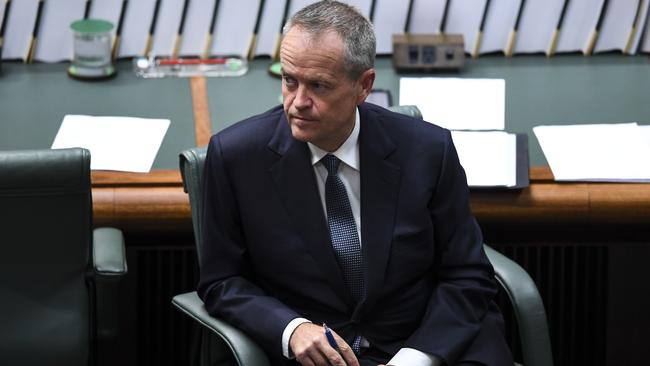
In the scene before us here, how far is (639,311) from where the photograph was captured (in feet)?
12.9

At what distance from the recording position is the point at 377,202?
2826mm

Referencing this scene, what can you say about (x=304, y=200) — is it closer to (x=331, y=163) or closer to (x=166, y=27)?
(x=331, y=163)

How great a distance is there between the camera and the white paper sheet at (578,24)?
13.3ft

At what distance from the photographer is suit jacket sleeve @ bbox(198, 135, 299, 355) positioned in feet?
9.05

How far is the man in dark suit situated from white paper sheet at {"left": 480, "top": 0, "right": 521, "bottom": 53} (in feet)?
4.09

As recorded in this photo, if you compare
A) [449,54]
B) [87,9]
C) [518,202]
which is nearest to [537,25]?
[449,54]

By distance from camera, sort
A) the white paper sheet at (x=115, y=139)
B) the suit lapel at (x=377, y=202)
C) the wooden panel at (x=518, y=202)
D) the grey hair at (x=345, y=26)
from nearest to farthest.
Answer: the grey hair at (x=345, y=26) → the suit lapel at (x=377, y=202) → the wooden panel at (x=518, y=202) → the white paper sheet at (x=115, y=139)

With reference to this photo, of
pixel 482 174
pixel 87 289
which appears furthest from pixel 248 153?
pixel 482 174

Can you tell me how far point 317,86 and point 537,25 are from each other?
5.21 feet

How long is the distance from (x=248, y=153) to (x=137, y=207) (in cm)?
56

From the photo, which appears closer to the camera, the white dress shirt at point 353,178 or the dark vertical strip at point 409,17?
the white dress shirt at point 353,178

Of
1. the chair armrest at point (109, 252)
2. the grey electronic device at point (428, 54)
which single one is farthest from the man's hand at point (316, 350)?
the grey electronic device at point (428, 54)

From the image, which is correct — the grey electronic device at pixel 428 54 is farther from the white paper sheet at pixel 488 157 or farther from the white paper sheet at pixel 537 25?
the white paper sheet at pixel 488 157

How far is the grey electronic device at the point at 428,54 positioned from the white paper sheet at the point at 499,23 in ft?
0.57
